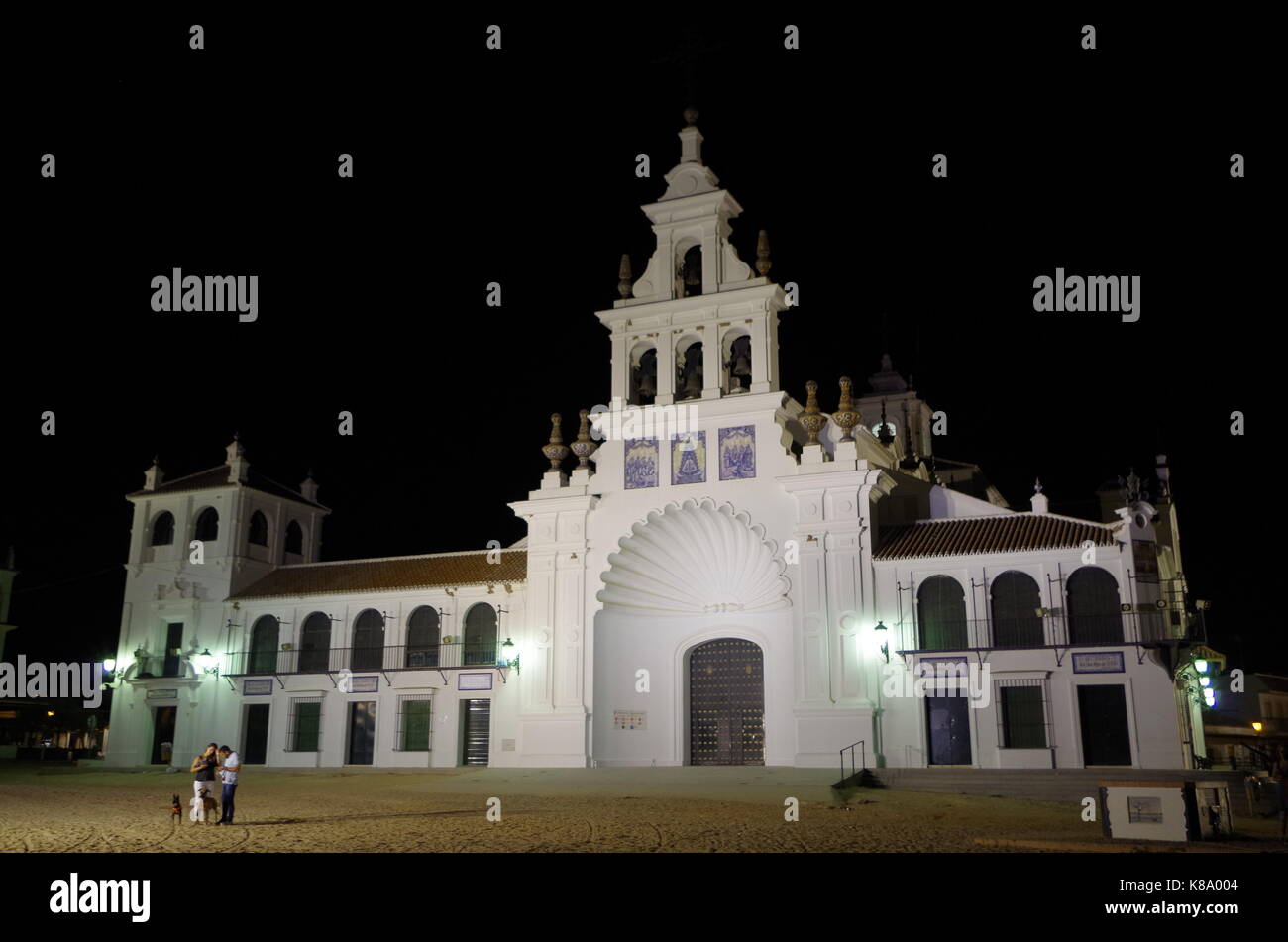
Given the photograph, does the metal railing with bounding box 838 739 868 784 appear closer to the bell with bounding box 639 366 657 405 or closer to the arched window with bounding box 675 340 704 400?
the arched window with bounding box 675 340 704 400

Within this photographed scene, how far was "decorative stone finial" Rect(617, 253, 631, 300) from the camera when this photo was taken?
29.8 meters

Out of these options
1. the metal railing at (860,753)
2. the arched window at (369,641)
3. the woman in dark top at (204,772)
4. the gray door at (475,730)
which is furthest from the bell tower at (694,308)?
the woman in dark top at (204,772)

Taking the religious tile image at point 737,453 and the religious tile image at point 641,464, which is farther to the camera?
the religious tile image at point 641,464

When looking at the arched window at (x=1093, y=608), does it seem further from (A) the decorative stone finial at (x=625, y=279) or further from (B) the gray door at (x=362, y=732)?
(B) the gray door at (x=362, y=732)

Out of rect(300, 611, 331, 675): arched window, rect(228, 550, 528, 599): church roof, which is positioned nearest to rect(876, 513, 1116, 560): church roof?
rect(228, 550, 528, 599): church roof

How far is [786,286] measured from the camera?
28.4m

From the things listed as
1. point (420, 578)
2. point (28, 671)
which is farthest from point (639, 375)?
point (28, 671)

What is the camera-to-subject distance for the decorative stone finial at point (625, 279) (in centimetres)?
2977

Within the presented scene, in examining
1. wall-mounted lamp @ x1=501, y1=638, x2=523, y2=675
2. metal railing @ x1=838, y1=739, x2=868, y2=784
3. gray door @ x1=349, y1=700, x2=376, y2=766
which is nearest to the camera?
metal railing @ x1=838, y1=739, x2=868, y2=784

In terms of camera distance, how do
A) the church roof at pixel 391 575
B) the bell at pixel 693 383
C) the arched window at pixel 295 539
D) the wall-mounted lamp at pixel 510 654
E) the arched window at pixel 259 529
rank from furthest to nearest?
the arched window at pixel 295 539, the arched window at pixel 259 529, the church roof at pixel 391 575, the wall-mounted lamp at pixel 510 654, the bell at pixel 693 383

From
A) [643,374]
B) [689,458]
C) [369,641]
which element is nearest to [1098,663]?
[689,458]

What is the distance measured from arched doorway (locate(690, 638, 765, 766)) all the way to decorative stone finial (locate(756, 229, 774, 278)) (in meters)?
9.23

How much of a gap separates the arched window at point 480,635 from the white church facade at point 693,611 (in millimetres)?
67

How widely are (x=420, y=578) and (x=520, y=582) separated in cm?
366
